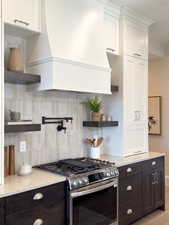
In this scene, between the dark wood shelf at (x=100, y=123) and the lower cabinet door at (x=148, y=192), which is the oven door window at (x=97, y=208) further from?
the dark wood shelf at (x=100, y=123)

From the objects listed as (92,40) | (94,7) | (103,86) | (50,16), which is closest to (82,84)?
(103,86)

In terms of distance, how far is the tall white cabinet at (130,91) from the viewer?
3416 millimetres

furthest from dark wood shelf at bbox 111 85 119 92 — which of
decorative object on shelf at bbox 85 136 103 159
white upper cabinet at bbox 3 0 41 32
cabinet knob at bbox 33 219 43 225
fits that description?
cabinet knob at bbox 33 219 43 225

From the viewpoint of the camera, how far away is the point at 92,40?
9.35 ft

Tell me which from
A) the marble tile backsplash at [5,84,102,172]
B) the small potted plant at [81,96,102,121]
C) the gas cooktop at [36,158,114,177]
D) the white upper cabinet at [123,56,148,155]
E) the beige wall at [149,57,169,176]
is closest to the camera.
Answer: the gas cooktop at [36,158,114,177]

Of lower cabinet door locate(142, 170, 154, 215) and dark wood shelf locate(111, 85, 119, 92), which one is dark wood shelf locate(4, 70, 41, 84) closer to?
dark wood shelf locate(111, 85, 119, 92)

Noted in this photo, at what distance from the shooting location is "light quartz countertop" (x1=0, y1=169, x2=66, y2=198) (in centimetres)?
193

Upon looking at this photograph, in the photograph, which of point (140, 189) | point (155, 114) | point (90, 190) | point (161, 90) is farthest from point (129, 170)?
point (161, 90)

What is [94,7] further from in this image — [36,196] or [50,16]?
[36,196]

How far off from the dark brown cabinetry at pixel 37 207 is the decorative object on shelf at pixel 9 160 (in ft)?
1.60

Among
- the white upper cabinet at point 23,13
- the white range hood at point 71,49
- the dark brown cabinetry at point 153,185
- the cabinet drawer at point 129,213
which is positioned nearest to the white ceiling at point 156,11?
the white range hood at point 71,49

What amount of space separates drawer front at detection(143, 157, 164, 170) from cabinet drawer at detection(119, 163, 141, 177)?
0.18 metres

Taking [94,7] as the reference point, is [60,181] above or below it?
below

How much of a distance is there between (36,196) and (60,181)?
273 mm
